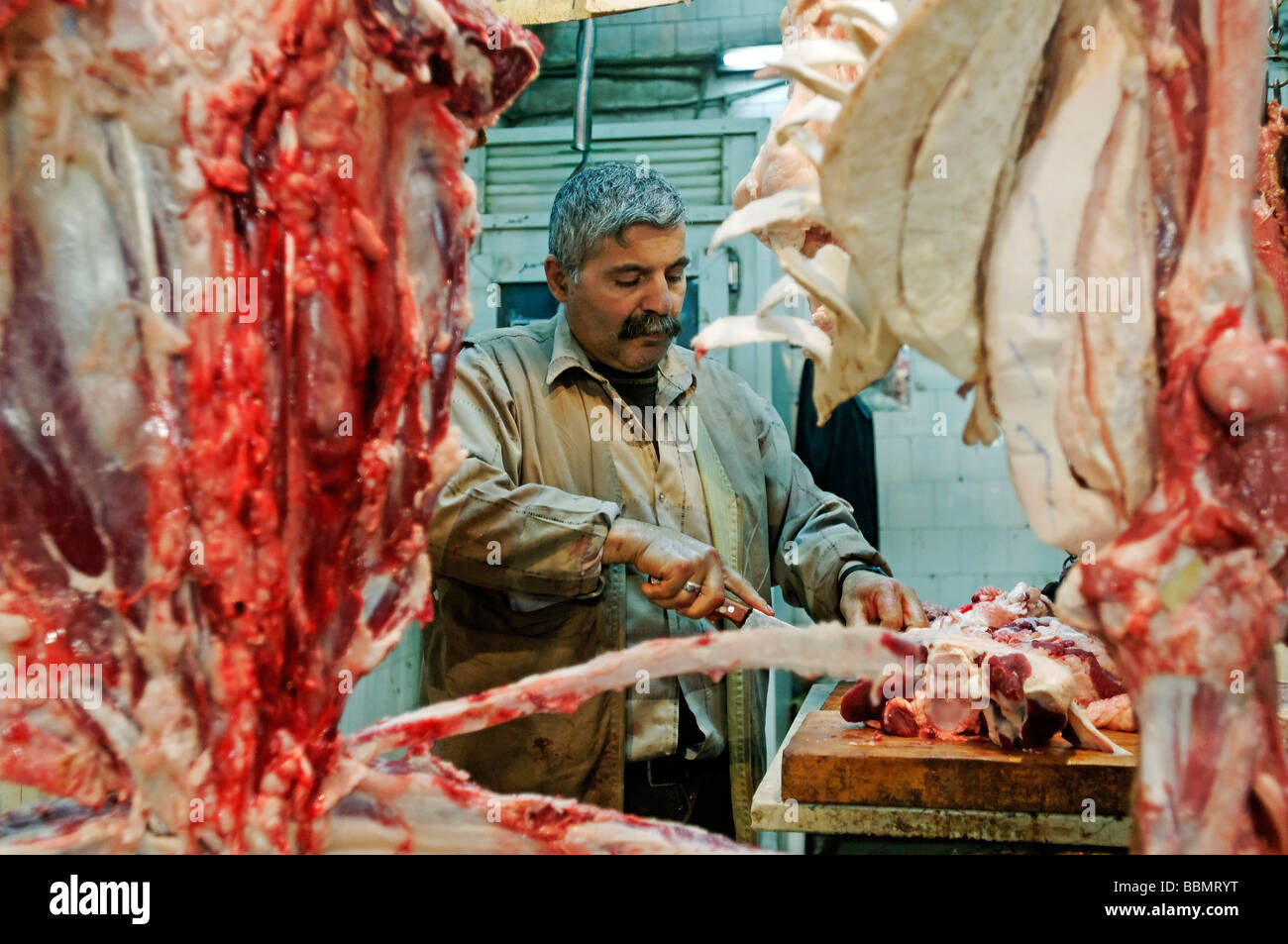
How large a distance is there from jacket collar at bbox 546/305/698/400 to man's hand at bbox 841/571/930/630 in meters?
0.76

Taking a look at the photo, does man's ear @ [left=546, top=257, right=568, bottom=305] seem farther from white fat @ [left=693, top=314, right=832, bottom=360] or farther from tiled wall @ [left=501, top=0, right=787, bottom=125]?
tiled wall @ [left=501, top=0, right=787, bottom=125]

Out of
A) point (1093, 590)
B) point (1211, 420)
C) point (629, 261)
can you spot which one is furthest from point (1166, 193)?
point (629, 261)

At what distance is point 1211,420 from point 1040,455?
0.16 meters

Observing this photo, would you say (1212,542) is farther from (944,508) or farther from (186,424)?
(944,508)

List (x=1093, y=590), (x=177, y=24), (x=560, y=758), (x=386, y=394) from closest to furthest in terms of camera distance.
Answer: (x=1093, y=590)
(x=177, y=24)
(x=386, y=394)
(x=560, y=758)

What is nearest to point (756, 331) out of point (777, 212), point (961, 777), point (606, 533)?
point (777, 212)

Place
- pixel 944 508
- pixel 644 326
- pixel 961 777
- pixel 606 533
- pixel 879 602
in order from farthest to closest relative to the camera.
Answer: pixel 944 508, pixel 644 326, pixel 879 602, pixel 606 533, pixel 961 777

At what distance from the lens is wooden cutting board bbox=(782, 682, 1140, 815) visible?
191 cm

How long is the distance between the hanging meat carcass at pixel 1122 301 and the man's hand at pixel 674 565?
1.29 m

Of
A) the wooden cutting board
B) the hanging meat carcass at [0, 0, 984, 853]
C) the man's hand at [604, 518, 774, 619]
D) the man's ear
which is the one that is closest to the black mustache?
the man's ear

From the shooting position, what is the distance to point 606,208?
9.34 ft

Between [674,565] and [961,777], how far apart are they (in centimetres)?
76
